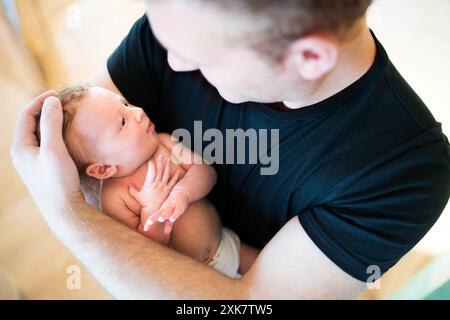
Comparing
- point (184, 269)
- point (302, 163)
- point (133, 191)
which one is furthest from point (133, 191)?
point (302, 163)

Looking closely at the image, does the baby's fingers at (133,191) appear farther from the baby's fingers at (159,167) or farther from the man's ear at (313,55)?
the man's ear at (313,55)

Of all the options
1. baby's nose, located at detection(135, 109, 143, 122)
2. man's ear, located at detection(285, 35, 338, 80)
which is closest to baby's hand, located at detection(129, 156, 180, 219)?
baby's nose, located at detection(135, 109, 143, 122)

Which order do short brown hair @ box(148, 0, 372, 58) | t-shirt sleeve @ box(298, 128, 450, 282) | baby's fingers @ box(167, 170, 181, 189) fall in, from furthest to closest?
baby's fingers @ box(167, 170, 181, 189) → t-shirt sleeve @ box(298, 128, 450, 282) → short brown hair @ box(148, 0, 372, 58)

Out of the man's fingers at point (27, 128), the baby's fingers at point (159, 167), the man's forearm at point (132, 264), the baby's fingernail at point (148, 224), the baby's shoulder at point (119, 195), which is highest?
the man's fingers at point (27, 128)

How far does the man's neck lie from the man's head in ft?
0.14

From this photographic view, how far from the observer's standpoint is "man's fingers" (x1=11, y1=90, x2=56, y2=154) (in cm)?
90

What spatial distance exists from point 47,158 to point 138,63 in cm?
32

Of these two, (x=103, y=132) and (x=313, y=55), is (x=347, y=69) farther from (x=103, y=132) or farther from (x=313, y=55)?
(x=103, y=132)

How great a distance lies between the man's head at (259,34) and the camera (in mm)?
599

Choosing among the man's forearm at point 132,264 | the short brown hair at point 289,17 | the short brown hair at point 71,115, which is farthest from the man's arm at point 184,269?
the short brown hair at point 289,17

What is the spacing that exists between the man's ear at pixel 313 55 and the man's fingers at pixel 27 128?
553 millimetres

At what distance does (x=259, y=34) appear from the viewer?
632 millimetres

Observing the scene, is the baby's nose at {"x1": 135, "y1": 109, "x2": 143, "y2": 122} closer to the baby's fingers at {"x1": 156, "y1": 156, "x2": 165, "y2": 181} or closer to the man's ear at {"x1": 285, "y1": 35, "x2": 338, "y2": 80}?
the baby's fingers at {"x1": 156, "y1": 156, "x2": 165, "y2": 181}
